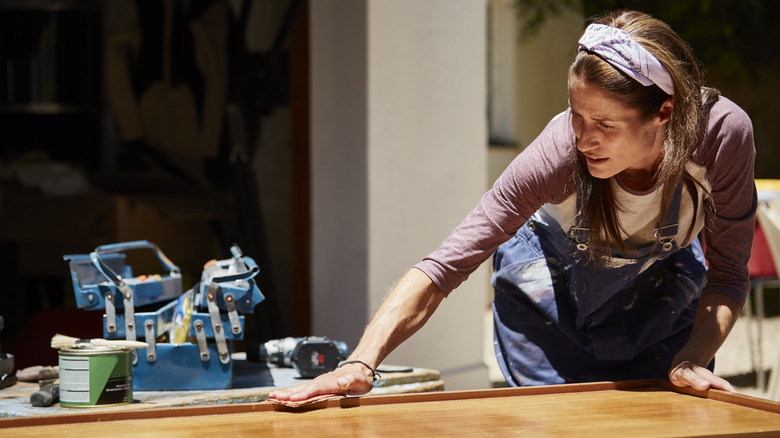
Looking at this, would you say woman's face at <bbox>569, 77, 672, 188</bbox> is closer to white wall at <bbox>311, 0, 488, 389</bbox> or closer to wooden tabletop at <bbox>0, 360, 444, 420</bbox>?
wooden tabletop at <bbox>0, 360, 444, 420</bbox>

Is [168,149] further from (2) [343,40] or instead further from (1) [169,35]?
(2) [343,40]

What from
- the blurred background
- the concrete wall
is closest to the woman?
the blurred background

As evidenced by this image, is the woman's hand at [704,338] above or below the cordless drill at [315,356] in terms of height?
above

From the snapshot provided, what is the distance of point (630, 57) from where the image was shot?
1616mm

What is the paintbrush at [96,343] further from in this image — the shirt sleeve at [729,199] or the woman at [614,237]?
the shirt sleeve at [729,199]

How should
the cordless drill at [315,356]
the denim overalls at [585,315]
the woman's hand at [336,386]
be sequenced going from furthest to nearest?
1. the cordless drill at [315,356]
2. the denim overalls at [585,315]
3. the woman's hand at [336,386]

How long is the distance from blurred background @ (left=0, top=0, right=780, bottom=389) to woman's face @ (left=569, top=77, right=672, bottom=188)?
163cm

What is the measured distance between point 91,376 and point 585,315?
3.57 ft

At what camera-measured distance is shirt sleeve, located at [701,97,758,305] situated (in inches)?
69.0

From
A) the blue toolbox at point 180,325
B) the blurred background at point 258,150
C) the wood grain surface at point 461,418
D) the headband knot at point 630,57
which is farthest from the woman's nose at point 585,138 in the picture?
the blurred background at point 258,150

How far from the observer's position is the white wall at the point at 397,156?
139 inches

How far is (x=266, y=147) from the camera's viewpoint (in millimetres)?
4875

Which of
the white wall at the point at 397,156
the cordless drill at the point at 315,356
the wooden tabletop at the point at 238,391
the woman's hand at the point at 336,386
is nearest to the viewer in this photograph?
the woman's hand at the point at 336,386

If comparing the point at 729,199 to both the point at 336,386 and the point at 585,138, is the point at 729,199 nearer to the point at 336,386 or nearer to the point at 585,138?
the point at 585,138
